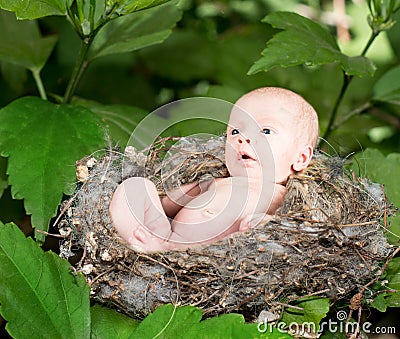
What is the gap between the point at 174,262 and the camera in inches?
51.6

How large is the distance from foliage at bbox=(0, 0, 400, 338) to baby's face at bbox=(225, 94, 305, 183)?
242 millimetres

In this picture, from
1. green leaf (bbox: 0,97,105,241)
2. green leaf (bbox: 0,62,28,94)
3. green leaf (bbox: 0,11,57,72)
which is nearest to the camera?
green leaf (bbox: 0,97,105,241)

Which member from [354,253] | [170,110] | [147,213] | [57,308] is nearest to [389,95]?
[170,110]

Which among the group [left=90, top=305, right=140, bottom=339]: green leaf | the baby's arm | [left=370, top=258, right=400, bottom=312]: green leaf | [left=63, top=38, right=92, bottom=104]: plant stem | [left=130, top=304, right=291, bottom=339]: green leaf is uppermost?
[left=63, top=38, right=92, bottom=104]: plant stem

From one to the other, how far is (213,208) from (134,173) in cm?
18

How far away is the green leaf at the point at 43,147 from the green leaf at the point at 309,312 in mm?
453

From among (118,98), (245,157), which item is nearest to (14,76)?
(118,98)

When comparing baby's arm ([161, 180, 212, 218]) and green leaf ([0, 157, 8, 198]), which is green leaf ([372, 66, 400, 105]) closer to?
baby's arm ([161, 180, 212, 218])

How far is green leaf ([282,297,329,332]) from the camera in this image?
1368 millimetres

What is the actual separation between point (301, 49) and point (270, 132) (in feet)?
1.20

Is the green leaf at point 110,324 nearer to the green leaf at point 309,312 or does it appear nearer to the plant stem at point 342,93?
the green leaf at point 309,312

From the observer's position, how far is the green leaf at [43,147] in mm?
1531

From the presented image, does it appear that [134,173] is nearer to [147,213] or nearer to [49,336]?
[147,213]

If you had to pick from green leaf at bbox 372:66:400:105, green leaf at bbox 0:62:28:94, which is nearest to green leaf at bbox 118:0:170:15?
green leaf at bbox 372:66:400:105
